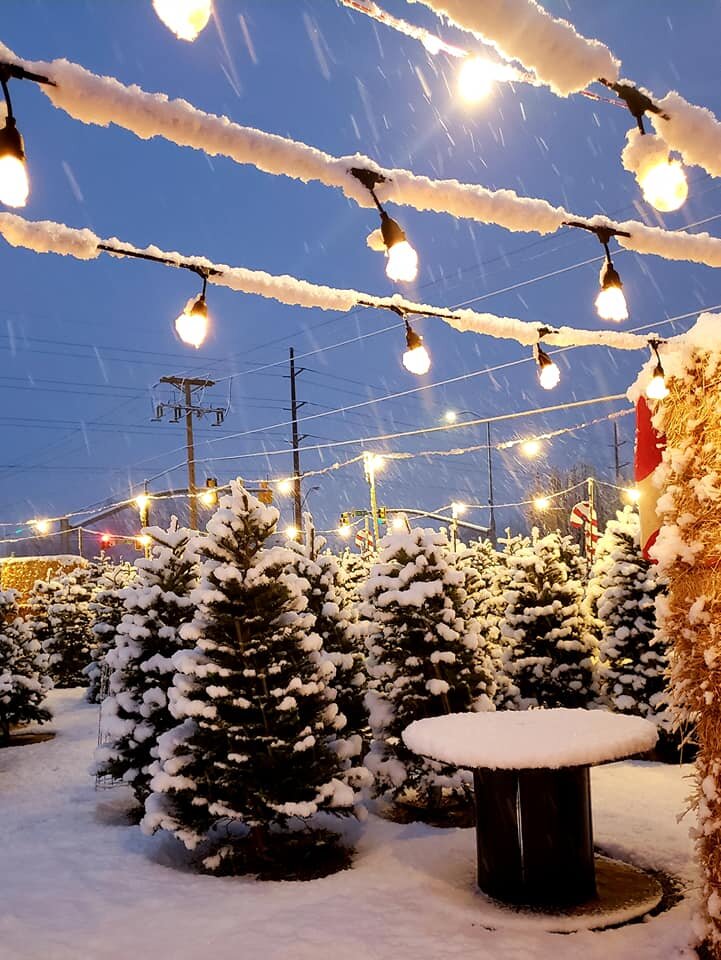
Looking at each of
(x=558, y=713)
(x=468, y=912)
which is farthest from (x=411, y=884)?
(x=558, y=713)

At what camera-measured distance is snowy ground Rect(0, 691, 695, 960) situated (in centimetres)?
602

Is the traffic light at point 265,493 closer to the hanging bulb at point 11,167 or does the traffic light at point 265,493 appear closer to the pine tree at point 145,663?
the pine tree at point 145,663

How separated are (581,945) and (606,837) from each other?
2796 millimetres

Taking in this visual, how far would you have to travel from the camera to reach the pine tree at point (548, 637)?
13.9 metres

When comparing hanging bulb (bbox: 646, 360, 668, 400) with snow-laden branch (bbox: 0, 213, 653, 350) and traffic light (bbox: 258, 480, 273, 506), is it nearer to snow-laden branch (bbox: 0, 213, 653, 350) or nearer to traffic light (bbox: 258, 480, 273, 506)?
snow-laden branch (bbox: 0, 213, 653, 350)

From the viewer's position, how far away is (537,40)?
10.3 feet

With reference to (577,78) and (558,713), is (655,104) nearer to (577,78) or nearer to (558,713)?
(577,78)

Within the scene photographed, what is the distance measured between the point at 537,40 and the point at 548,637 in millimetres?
11851

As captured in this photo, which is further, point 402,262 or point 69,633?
point 69,633

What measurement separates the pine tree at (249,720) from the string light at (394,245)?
16.4ft

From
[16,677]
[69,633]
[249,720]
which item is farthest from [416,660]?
[69,633]

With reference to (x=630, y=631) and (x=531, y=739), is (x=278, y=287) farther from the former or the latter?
(x=630, y=631)

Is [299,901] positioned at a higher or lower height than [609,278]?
lower

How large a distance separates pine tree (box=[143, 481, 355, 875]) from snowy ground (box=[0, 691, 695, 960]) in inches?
24.2
